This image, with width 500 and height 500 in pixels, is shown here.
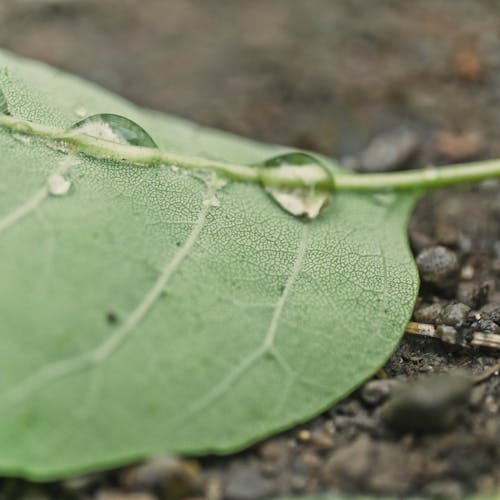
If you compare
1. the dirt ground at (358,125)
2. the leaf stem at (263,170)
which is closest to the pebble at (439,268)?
the dirt ground at (358,125)

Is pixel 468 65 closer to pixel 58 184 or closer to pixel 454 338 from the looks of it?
pixel 454 338

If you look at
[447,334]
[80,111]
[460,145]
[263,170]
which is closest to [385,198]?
[263,170]

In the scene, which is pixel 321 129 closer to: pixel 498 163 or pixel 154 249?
pixel 498 163

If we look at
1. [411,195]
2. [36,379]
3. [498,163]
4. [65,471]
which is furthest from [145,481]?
[498,163]

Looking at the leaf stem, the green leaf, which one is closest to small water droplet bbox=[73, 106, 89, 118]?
the green leaf

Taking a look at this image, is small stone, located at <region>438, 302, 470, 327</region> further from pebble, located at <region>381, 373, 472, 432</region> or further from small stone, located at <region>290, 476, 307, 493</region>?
small stone, located at <region>290, 476, 307, 493</region>

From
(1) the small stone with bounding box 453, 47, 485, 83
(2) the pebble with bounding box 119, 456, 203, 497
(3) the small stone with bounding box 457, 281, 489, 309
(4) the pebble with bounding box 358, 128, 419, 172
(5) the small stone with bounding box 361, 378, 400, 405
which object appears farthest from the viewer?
(1) the small stone with bounding box 453, 47, 485, 83

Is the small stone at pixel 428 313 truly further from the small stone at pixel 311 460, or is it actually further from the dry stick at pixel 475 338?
the small stone at pixel 311 460
